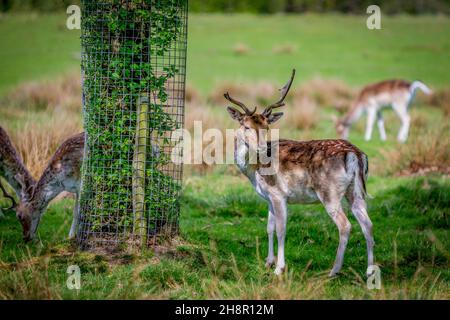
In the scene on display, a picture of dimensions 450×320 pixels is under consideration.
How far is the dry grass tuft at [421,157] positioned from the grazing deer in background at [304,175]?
6131mm

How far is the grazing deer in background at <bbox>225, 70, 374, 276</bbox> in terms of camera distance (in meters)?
8.93

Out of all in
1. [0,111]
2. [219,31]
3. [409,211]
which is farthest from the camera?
[219,31]

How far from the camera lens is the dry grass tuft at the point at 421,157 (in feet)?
49.4

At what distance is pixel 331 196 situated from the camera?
8.94 metres

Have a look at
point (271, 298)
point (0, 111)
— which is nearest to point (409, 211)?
point (271, 298)

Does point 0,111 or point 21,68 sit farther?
point 21,68

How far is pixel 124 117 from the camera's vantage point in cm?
920

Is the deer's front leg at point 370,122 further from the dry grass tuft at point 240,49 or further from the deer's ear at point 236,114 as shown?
the dry grass tuft at point 240,49

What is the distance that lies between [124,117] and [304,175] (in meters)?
2.39

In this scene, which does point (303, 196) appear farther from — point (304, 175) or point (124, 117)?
point (124, 117)

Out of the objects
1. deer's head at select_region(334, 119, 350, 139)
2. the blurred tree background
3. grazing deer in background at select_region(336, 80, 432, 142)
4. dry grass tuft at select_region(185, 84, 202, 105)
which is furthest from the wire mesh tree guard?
the blurred tree background

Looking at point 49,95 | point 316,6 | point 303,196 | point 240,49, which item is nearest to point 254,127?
point 303,196

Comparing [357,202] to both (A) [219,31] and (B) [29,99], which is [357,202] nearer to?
(B) [29,99]
